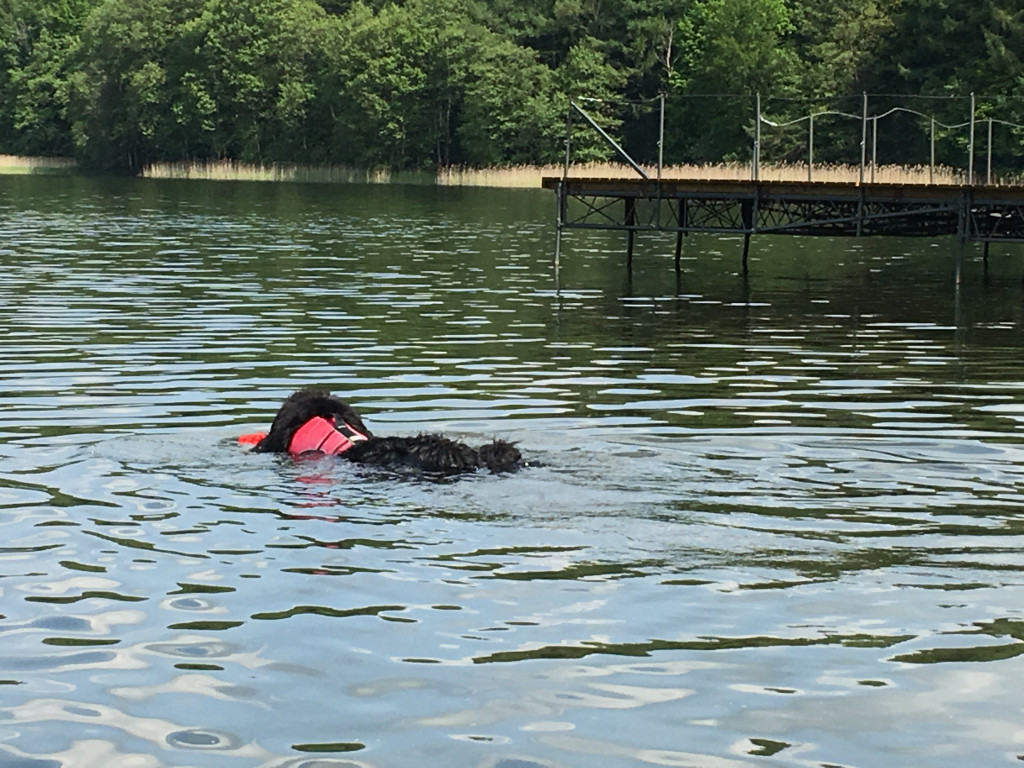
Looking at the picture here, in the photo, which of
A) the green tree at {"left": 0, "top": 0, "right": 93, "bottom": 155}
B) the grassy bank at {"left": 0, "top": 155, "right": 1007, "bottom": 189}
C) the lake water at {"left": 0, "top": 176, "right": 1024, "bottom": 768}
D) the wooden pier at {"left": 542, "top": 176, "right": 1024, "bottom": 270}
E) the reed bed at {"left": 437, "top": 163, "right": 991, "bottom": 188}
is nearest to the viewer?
the lake water at {"left": 0, "top": 176, "right": 1024, "bottom": 768}

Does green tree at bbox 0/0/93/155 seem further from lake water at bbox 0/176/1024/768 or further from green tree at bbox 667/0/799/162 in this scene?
lake water at bbox 0/176/1024/768

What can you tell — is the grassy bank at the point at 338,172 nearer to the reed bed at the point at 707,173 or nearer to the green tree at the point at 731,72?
the reed bed at the point at 707,173

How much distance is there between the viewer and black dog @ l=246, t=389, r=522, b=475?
33.9ft

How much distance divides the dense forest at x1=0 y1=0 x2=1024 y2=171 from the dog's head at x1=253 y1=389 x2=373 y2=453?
207 ft

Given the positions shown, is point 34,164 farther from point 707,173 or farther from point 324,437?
point 324,437

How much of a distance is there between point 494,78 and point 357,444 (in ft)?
296

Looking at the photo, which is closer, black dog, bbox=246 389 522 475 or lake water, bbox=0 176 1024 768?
lake water, bbox=0 176 1024 768

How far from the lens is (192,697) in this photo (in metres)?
6.65

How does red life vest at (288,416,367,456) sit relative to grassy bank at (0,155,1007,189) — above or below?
below

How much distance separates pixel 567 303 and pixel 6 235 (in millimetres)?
20332

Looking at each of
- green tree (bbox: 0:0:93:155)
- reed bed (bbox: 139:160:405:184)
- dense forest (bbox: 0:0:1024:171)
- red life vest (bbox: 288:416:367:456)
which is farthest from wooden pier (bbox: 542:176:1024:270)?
green tree (bbox: 0:0:93:155)

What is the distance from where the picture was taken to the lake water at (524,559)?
6.30 meters

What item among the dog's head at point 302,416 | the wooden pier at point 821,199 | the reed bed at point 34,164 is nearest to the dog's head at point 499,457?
the dog's head at point 302,416

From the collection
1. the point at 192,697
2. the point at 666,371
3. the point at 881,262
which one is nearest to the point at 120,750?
the point at 192,697
